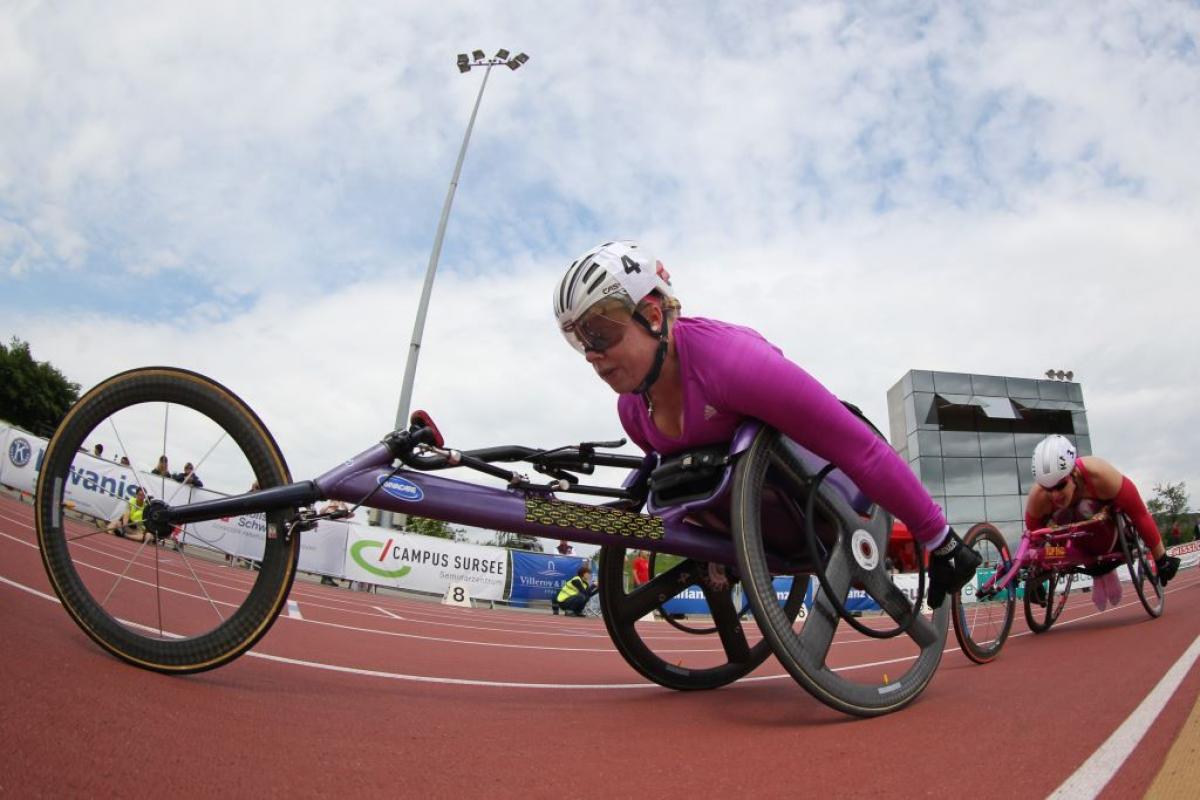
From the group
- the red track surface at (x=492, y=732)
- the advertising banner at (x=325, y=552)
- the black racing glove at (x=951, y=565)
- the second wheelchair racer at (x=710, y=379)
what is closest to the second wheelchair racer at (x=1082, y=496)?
the red track surface at (x=492, y=732)

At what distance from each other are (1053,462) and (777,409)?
184 inches

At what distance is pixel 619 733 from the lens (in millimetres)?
2064

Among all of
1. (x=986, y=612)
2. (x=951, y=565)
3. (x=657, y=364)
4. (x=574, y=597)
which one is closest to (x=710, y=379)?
(x=657, y=364)

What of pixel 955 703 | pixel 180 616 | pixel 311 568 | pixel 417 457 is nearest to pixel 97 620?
pixel 417 457

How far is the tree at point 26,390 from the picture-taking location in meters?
42.1

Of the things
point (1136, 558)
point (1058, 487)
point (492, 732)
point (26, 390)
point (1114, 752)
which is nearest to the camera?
point (1114, 752)

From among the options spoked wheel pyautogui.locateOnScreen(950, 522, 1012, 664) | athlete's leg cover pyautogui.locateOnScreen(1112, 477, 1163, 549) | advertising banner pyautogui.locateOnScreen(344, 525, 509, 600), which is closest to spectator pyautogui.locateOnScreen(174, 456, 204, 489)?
spoked wheel pyautogui.locateOnScreen(950, 522, 1012, 664)

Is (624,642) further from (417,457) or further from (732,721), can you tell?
(417,457)

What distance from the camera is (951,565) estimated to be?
261cm

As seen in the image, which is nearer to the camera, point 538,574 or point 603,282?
point 603,282

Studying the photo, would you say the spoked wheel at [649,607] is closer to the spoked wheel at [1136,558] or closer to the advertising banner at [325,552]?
the spoked wheel at [1136,558]

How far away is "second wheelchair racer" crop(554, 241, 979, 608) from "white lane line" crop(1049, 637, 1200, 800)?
661 millimetres

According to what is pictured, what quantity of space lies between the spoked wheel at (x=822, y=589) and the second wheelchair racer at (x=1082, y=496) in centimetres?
361

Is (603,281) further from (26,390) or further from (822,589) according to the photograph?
(26,390)
